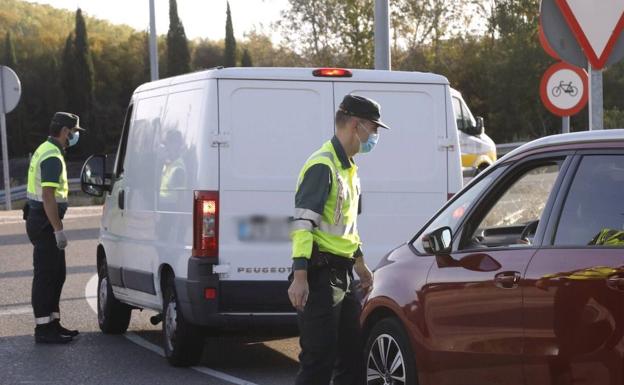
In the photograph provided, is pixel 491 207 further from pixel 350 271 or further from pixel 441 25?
pixel 441 25

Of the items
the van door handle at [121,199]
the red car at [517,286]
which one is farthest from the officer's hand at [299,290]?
the van door handle at [121,199]

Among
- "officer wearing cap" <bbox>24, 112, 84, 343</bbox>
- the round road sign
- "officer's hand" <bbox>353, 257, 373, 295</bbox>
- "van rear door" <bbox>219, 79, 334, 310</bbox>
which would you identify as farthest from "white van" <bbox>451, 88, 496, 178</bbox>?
"officer's hand" <bbox>353, 257, 373, 295</bbox>

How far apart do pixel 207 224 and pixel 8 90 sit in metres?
20.5

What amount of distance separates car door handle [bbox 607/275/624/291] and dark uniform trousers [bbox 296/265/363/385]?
188 centimetres

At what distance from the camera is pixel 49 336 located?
1121 centimetres

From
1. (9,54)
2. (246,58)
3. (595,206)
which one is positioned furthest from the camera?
(9,54)

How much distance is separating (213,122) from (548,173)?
3569 millimetres

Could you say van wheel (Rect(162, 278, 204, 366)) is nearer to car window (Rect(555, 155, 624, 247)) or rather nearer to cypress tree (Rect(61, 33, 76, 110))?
car window (Rect(555, 155, 624, 247))

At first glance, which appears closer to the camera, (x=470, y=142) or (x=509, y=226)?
(x=509, y=226)

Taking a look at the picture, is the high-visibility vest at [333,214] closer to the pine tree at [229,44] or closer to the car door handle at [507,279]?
the car door handle at [507,279]

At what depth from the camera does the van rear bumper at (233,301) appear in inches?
359

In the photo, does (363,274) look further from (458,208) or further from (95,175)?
(95,175)

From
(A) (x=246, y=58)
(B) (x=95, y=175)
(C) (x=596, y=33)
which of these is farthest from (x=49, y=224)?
(A) (x=246, y=58)

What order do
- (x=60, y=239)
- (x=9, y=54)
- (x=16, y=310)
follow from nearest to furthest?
(x=60, y=239)
(x=16, y=310)
(x=9, y=54)
